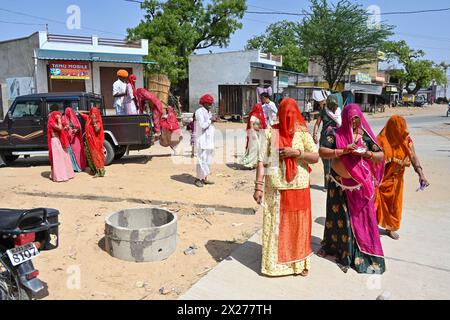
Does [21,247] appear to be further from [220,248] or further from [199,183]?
[199,183]

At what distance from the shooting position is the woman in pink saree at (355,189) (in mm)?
3789

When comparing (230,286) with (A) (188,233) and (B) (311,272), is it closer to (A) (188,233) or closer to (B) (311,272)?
(B) (311,272)

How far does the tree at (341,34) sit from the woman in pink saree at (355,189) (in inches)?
1256

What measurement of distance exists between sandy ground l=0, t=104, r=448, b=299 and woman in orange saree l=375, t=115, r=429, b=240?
159 cm

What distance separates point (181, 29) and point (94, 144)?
2037 cm

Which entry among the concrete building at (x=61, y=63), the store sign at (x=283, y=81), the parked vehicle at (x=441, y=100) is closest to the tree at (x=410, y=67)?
the parked vehicle at (x=441, y=100)

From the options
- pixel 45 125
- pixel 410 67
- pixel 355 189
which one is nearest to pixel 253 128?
pixel 45 125

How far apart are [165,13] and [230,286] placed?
25.9 metres

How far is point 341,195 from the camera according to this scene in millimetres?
3910

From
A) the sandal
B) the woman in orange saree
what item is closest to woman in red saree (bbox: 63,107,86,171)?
the woman in orange saree

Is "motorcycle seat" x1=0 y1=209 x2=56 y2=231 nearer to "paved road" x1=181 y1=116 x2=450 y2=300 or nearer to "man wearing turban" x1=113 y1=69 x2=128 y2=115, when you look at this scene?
"paved road" x1=181 y1=116 x2=450 y2=300

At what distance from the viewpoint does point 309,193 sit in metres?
3.66

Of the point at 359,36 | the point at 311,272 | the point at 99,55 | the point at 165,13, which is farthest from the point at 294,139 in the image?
the point at 359,36

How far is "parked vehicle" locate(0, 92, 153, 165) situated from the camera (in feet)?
30.3
